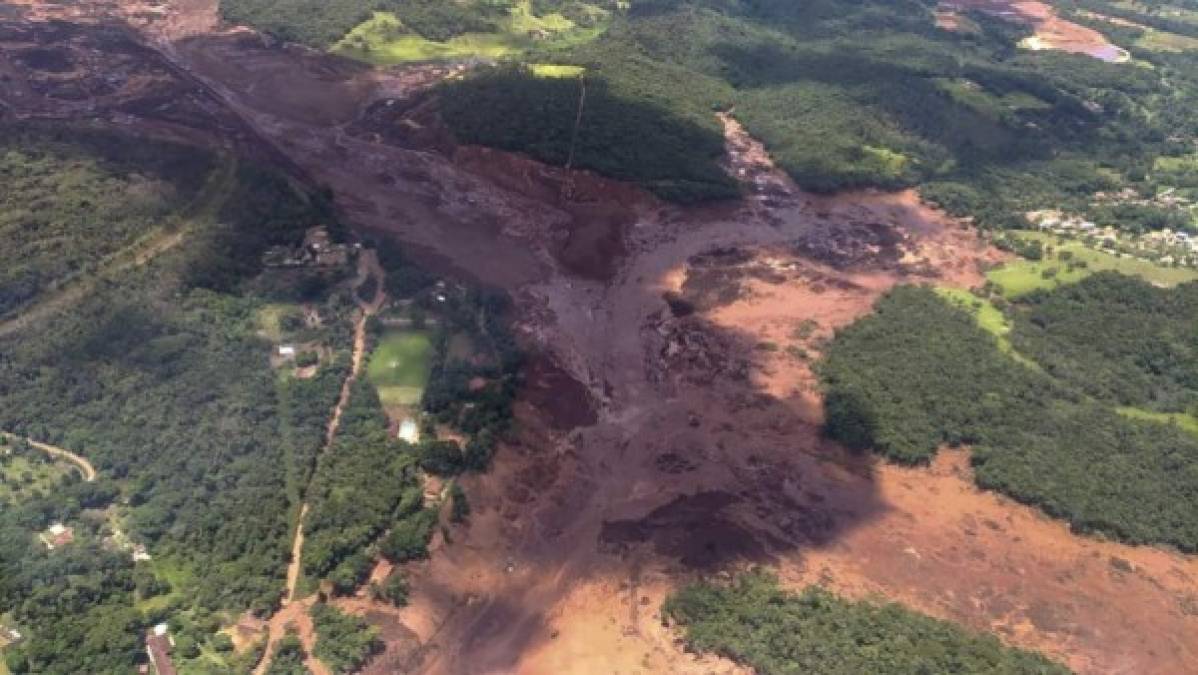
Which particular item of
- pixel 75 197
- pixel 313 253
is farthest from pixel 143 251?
pixel 313 253

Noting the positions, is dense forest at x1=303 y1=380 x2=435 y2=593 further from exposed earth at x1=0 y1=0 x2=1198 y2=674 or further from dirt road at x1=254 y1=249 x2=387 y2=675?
exposed earth at x1=0 y1=0 x2=1198 y2=674

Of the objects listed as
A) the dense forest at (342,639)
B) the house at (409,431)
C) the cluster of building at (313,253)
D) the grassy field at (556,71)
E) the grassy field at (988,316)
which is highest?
the grassy field at (556,71)

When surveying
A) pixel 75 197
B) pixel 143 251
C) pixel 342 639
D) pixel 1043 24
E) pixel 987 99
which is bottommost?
pixel 342 639

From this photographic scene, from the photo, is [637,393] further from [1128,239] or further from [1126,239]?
[1128,239]

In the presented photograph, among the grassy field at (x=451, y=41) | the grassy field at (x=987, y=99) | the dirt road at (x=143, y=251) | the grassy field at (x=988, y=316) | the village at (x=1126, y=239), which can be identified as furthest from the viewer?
the grassy field at (x=451, y=41)

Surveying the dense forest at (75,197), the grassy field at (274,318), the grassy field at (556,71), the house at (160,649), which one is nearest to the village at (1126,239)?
the grassy field at (556,71)

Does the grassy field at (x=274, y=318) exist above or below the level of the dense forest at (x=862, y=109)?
below

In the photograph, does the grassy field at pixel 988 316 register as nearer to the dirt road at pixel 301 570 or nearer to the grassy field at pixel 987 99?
the grassy field at pixel 987 99
